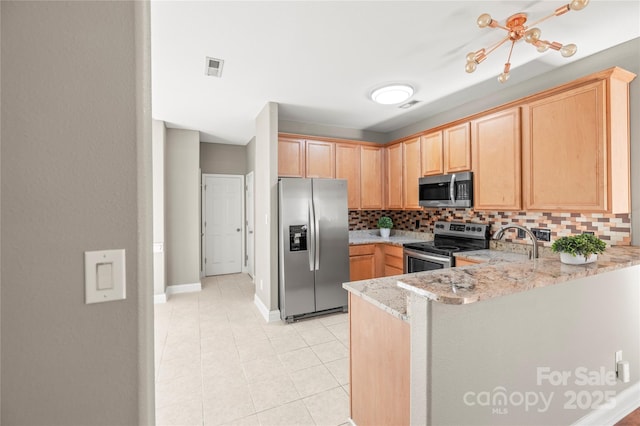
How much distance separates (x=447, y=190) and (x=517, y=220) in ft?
2.55

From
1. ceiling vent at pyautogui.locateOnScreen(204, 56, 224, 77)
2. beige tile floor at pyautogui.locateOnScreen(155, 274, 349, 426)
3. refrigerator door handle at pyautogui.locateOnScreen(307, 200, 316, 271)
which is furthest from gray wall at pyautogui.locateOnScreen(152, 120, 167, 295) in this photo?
refrigerator door handle at pyautogui.locateOnScreen(307, 200, 316, 271)

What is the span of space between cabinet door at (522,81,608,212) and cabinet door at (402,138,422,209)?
1.38 m

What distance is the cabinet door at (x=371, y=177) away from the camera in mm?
4418

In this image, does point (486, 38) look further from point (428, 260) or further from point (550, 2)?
point (428, 260)

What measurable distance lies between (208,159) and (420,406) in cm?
535

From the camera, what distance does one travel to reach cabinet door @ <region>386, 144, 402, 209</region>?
14.0 feet

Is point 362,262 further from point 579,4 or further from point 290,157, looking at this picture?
point 579,4

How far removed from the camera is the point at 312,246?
3.51 metres

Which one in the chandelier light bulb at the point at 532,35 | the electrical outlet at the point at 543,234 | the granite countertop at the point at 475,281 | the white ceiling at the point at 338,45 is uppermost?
the white ceiling at the point at 338,45

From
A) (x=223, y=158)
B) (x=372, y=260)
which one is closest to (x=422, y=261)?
(x=372, y=260)

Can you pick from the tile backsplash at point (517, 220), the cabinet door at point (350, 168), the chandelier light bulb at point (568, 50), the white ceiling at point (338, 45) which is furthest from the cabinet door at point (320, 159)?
the chandelier light bulb at point (568, 50)

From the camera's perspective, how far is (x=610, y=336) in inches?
69.4

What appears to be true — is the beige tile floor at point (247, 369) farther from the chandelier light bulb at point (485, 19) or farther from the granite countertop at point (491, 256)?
the chandelier light bulb at point (485, 19)

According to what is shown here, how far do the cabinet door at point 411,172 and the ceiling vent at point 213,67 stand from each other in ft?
8.63
